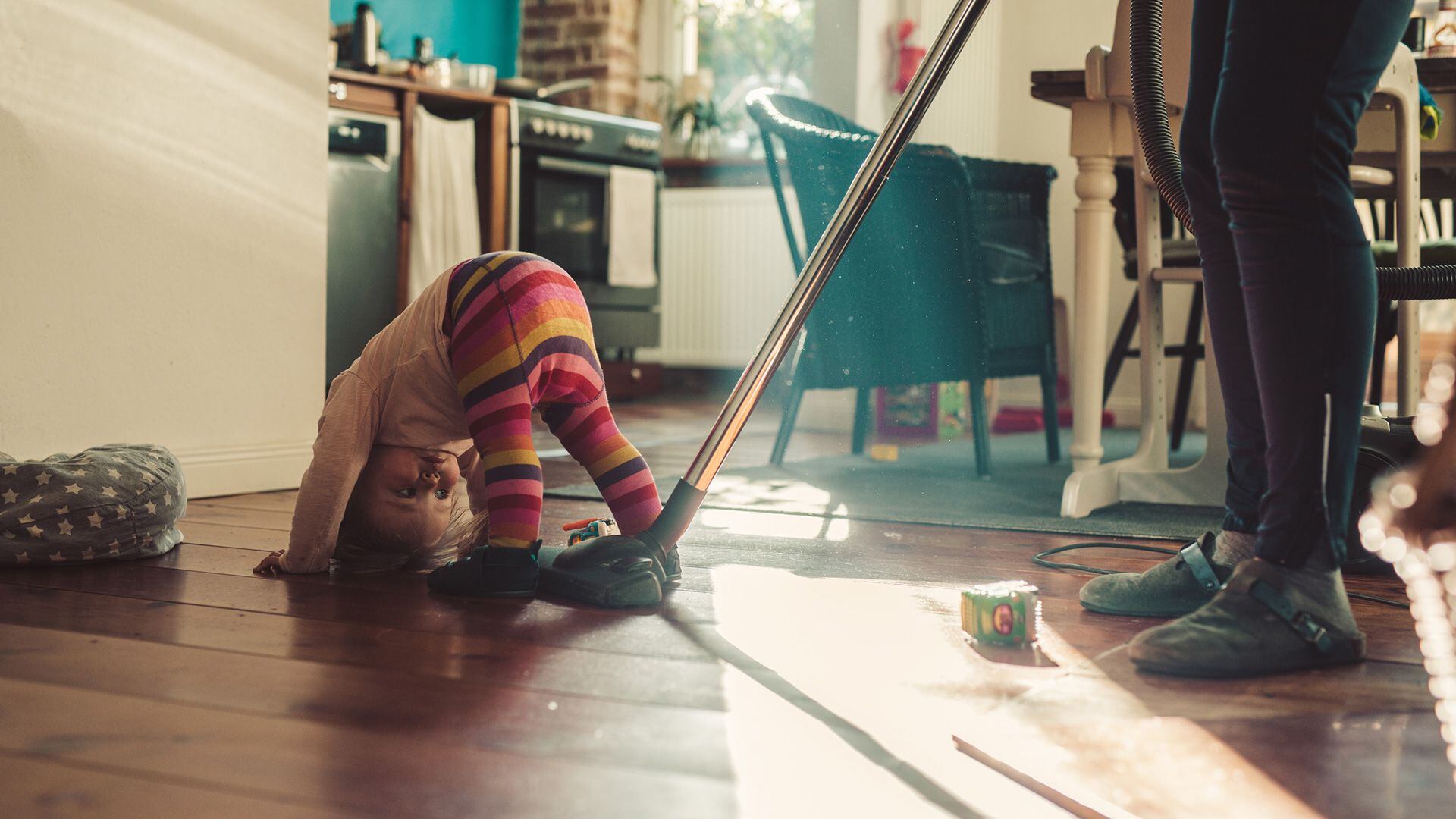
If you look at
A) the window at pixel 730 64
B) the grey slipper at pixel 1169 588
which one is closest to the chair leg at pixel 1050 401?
the grey slipper at pixel 1169 588

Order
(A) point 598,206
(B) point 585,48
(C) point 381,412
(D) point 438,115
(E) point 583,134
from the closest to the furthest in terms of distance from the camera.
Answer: (C) point 381,412 → (D) point 438,115 → (E) point 583,134 → (A) point 598,206 → (B) point 585,48

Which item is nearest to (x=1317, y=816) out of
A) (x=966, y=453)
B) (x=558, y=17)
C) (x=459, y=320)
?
(x=459, y=320)

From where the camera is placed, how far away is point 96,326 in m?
1.87

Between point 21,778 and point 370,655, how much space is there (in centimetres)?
32

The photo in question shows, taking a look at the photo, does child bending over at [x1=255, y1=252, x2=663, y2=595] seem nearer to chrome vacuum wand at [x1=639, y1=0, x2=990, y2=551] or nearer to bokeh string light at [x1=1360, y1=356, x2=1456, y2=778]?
chrome vacuum wand at [x1=639, y1=0, x2=990, y2=551]

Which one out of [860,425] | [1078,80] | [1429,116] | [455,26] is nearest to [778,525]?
[1078,80]

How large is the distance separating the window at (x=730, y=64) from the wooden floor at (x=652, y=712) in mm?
3826

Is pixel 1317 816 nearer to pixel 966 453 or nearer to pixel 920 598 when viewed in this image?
pixel 920 598

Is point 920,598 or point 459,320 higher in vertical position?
point 459,320

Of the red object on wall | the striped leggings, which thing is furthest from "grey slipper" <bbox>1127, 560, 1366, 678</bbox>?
the red object on wall

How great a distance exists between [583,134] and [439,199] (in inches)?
25.9

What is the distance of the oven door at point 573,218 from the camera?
4145 millimetres

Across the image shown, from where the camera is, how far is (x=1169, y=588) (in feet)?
3.97

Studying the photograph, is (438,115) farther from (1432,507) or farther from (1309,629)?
(1432,507)
